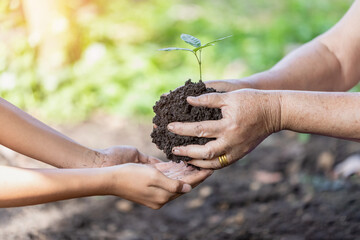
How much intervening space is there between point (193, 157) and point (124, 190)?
0.32 meters

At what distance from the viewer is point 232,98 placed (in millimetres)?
1898

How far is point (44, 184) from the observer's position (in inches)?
69.4

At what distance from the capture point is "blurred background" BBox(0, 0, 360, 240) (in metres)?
3.00

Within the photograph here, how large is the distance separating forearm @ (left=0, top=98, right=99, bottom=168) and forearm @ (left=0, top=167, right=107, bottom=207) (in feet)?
1.10

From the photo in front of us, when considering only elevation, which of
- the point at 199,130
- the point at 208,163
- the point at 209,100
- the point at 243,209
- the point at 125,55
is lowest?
the point at 243,209

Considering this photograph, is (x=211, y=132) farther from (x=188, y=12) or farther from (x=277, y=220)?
(x=188, y=12)

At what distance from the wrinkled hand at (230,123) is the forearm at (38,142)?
0.53 metres

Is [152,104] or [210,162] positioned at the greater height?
[210,162]

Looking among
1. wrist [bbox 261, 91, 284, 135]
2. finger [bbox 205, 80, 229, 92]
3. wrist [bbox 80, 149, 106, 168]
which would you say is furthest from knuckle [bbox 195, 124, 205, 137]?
wrist [bbox 80, 149, 106, 168]

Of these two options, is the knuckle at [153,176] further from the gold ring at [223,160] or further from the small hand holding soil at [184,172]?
the gold ring at [223,160]

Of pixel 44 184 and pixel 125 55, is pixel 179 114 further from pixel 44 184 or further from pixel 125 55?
pixel 125 55

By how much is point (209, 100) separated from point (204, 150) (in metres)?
0.21

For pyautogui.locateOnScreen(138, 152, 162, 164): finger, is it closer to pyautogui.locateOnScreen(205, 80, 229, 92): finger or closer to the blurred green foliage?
pyautogui.locateOnScreen(205, 80, 229, 92): finger

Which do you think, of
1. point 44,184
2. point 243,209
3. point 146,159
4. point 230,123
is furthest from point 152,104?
point 44,184
